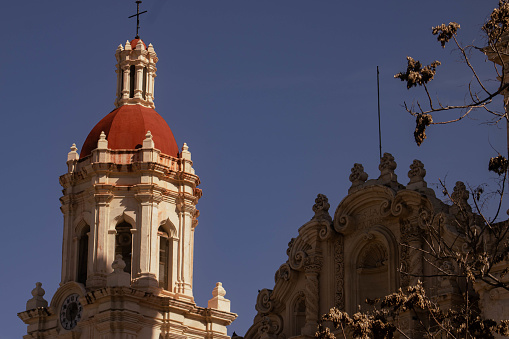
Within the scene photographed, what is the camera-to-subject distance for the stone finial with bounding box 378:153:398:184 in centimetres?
3206

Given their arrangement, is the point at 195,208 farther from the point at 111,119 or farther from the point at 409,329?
the point at 409,329

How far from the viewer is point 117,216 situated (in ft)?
120

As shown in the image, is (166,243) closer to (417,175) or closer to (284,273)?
(284,273)

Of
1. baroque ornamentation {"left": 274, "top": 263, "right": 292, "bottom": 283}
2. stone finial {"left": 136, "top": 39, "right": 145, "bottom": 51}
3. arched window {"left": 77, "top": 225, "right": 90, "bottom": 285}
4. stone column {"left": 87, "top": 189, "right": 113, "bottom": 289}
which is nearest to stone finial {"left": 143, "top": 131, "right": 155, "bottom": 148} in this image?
stone column {"left": 87, "top": 189, "right": 113, "bottom": 289}

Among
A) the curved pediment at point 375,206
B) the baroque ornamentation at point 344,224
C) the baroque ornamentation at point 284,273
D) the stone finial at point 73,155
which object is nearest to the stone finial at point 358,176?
the curved pediment at point 375,206

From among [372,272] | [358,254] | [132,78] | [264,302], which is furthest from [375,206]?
[132,78]

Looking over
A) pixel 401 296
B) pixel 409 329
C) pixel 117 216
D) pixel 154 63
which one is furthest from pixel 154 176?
pixel 401 296

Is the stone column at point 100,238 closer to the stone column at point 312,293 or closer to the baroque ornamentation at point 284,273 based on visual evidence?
the baroque ornamentation at point 284,273

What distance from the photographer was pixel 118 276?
113 feet

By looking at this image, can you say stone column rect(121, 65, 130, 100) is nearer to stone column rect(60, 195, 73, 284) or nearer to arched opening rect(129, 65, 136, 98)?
arched opening rect(129, 65, 136, 98)

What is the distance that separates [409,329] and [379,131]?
6764 millimetres

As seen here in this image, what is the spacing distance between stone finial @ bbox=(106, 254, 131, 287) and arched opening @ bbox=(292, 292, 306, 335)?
4859mm

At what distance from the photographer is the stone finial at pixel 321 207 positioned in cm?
3362

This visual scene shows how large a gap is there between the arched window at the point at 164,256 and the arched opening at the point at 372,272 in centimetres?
698
